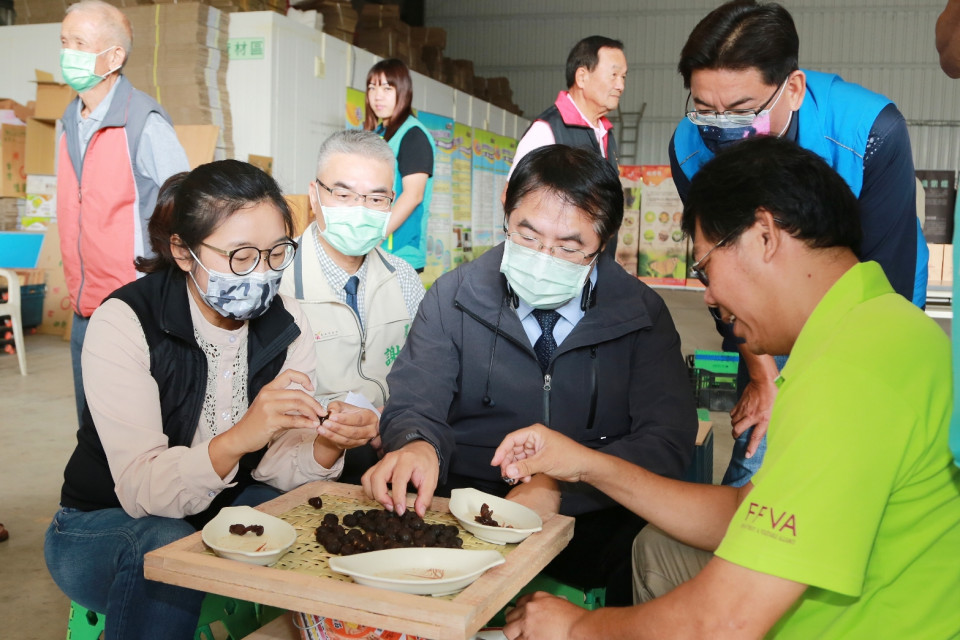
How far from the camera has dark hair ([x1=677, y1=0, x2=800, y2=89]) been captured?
80.8 inches

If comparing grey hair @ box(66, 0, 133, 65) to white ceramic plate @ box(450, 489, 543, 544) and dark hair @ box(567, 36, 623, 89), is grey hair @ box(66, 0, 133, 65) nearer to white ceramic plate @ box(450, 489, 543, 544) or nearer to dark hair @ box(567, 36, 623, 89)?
dark hair @ box(567, 36, 623, 89)

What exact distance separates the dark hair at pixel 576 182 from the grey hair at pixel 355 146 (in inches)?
30.1

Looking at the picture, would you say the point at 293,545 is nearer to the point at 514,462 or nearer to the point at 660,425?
the point at 514,462

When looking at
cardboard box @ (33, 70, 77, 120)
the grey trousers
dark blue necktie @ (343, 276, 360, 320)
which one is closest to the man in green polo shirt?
the grey trousers

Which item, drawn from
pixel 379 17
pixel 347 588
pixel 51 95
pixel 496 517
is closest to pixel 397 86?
pixel 496 517

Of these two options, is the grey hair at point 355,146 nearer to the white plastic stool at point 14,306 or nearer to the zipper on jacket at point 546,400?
the zipper on jacket at point 546,400

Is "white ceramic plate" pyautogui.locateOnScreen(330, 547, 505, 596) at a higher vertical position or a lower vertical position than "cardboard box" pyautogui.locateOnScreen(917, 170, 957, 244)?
lower

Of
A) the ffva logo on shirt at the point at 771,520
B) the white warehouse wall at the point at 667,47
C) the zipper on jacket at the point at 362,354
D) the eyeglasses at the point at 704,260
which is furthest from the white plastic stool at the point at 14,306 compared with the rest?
the white warehouse wall at the point at 667,47

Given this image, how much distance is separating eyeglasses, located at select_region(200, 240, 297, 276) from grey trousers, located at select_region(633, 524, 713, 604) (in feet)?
3.35

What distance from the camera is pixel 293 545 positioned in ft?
4.91

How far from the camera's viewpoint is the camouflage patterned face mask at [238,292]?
194cm

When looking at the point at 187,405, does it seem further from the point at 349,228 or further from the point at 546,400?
the point at 349,228

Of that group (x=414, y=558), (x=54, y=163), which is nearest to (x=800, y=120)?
(x=414, y=558)

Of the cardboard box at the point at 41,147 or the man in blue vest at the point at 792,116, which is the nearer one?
the man in blue vest at the point at 792,116
